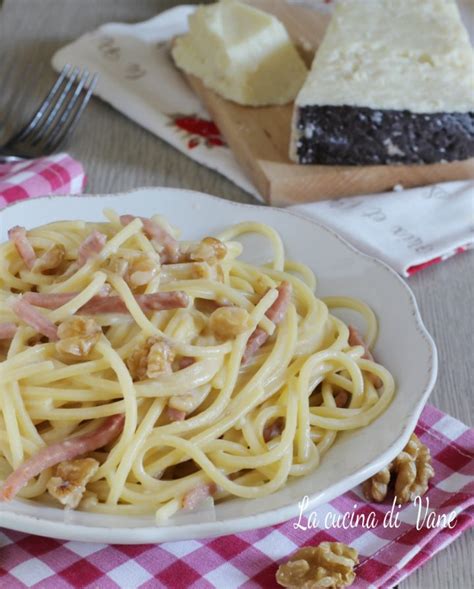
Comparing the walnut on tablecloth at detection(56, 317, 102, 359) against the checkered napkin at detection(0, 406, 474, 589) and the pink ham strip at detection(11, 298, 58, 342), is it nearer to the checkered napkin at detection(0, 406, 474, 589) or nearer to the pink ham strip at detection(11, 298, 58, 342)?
the pink ham strip at detection(11, 298, 58, 342)

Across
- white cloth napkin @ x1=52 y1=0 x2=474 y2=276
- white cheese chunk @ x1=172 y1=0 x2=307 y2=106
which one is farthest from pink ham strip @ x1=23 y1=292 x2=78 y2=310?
white cheese chunk @ x1=172 y1=0 x2=307 y2=106

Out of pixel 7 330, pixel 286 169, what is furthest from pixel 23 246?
pixel 286 169

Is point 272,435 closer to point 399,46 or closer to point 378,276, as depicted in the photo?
point 378,276

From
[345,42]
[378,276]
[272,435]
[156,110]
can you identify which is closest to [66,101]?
[156,110]

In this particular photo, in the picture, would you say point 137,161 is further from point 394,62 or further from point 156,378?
point 156,378

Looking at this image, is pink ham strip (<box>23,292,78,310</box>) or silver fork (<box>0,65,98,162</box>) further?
silver fork (<box>0,65,98,162</box>)

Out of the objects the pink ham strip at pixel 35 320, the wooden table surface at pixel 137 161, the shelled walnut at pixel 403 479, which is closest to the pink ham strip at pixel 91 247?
the pink ham strip at pixel 35 320
